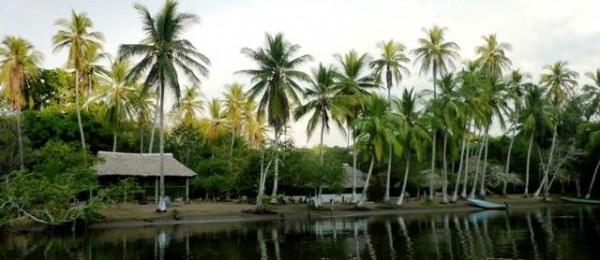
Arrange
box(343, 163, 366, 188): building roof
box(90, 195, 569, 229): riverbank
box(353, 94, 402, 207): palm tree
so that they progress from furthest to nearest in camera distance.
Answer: box(343, 163, 366, 188): building roof, box(353, 94, 402, 207): palm tree, box(90, 195, 569, 229): riverbank

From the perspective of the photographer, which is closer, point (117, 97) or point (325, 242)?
point (325, 242)

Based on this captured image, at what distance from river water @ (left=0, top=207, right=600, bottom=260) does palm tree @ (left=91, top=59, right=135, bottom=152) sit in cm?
1961

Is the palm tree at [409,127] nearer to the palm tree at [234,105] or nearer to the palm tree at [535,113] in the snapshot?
the palm tree at [535,113]

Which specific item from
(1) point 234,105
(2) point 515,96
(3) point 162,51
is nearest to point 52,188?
(3) point 162,51

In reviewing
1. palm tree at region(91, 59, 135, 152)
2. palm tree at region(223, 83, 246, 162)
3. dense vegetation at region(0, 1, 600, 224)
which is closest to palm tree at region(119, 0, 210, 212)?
dense vegetation at region(0, 1, 600, 224)

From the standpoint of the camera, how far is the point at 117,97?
167ft

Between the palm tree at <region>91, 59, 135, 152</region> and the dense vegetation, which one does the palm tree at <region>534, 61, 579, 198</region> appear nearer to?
the dense vegetation

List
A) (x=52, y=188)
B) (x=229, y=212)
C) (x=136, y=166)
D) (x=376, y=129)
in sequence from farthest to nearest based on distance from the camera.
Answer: (x=376, y=129)
(x=136, y=166)
(x=229, y=212)
(x=52, y=188)

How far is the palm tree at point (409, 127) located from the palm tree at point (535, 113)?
13666 millimetres

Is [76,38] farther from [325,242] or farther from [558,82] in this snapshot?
[558,82]

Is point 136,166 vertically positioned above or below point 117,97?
below

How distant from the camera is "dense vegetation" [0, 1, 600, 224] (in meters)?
37.5

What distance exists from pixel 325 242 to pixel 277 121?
64.5 feet

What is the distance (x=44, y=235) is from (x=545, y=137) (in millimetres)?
55685
